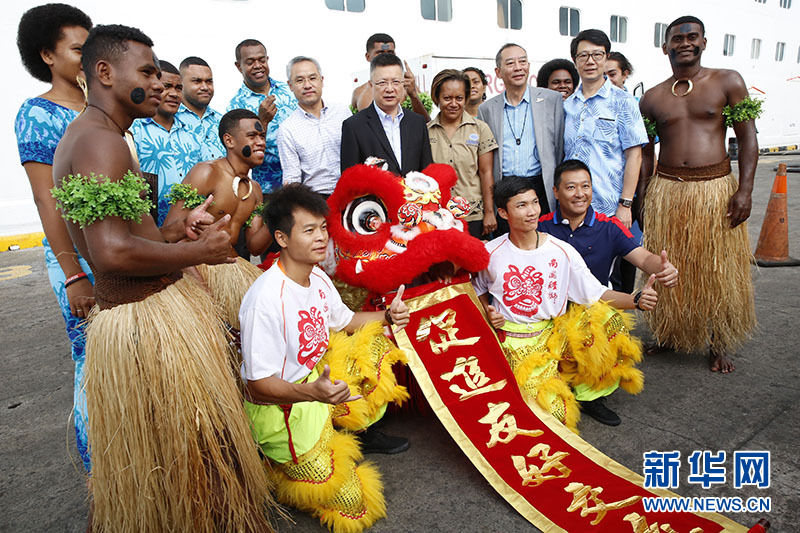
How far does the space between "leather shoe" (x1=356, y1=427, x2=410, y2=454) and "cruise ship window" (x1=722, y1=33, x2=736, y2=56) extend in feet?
78.9

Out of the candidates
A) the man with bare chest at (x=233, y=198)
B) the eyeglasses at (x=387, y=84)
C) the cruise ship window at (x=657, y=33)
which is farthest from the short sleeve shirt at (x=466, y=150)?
the cruise ship window at (x=657, y=33)

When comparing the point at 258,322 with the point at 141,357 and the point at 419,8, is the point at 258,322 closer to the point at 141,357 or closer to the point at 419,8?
the point at 141,357

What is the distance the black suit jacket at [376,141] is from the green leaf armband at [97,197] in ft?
5.20

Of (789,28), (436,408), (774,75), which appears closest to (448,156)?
(436,408)

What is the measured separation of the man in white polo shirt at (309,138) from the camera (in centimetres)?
322

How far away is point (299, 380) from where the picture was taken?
2123 mm

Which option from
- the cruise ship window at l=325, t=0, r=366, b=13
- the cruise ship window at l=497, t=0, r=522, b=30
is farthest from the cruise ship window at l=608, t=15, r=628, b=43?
the cruise ship window at l=325, t=0, r=366, b=13

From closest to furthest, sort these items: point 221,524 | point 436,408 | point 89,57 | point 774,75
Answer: point 89,57, point 221,524, point 436,408, point 774,75

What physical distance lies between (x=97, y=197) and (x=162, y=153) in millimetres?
1742

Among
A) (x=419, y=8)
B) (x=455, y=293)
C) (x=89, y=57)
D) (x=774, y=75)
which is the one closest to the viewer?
(x=89, y=57)

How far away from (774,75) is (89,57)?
28.8 m

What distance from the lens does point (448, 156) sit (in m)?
3.36

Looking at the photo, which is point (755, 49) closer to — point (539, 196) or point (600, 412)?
point (539, 196)

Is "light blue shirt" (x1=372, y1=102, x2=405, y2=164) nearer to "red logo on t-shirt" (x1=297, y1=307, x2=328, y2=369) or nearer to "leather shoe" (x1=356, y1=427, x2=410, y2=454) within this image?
"red logo on t-shirt" (x1=297, y1=307, x2=328, y2=369)
